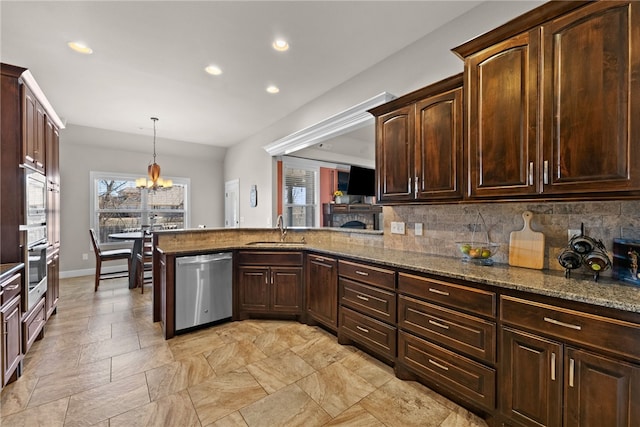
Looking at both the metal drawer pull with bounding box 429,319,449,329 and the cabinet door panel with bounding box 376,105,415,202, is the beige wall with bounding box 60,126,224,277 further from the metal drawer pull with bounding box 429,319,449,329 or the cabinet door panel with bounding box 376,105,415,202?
the metal drawer pull with bounding box 429,319,449,329

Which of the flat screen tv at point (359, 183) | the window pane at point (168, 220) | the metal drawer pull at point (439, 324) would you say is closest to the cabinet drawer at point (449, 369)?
the metal drawer pull at point (439, 324)

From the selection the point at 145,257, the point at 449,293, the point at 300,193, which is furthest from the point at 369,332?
the point at 300,193

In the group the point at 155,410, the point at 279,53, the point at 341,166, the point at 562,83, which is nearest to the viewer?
the point at 562,83

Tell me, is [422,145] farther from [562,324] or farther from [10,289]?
[10,289]

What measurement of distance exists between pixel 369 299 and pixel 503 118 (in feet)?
5.56

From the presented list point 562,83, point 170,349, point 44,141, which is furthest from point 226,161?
point 562,83

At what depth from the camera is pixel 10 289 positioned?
205cm

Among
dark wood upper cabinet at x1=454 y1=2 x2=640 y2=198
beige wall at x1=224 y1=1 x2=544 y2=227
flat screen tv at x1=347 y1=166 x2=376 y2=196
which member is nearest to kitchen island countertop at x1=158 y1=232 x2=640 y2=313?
dark wood upper cabinet at x1=454 y1=2 x2=640 y2=198

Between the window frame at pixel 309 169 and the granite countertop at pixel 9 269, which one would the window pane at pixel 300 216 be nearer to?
the window frame at pixel 309 169

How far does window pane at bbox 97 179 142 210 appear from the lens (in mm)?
6172

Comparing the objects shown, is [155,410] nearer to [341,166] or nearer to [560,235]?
[560,235]

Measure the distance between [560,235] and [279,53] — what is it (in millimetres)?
2975

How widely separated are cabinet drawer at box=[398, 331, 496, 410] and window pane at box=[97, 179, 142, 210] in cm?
682

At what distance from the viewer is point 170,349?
2.66 m
